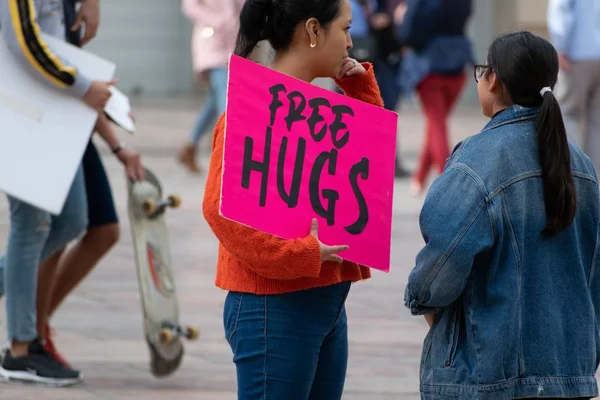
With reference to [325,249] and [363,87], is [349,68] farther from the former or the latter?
[325,249]

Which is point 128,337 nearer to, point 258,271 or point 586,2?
point 258,271

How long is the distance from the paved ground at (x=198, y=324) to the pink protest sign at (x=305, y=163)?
2.03m

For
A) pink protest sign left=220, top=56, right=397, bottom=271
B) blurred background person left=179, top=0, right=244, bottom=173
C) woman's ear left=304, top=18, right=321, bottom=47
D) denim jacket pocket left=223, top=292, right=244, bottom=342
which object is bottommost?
denim jacket pocket left=223, top=292, right=244, bottom=342

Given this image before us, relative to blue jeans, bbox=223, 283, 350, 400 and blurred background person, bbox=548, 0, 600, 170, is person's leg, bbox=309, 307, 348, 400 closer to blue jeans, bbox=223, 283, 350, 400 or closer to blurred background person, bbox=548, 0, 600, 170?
blue jeans, bbox=223, 283, 350, 400

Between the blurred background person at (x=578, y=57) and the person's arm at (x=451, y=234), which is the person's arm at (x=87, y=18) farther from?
the blurred background person at (x=578, y=57)

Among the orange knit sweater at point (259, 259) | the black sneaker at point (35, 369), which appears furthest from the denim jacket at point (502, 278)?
the black sneaker at point (35, 369)

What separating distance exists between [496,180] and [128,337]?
3250 mm

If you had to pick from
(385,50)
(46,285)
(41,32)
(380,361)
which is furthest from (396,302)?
(385,50)

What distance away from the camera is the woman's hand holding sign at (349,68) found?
3.12m

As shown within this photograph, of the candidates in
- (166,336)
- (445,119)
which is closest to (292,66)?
(166,336)

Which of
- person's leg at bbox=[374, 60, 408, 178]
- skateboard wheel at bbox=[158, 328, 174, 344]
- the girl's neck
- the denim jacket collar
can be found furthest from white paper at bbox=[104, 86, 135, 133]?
person's leg at bbox=[374, 60, 408, 178]

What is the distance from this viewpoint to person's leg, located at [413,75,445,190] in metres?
9.90

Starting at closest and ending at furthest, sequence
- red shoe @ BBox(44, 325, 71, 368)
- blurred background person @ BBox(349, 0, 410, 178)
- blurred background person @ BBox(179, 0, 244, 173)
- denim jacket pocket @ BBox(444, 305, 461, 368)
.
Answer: denim jacket pocket @ BBox(444, 305, 461, 368)
red shoe @ BBox(44, 325, 71, 368)
blurred background person @ BBox(179, 0, 244, 173)
blurred background person @ BBox(349, 0, 410, 178)

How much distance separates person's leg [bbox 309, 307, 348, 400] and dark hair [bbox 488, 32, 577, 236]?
578 millimetres
